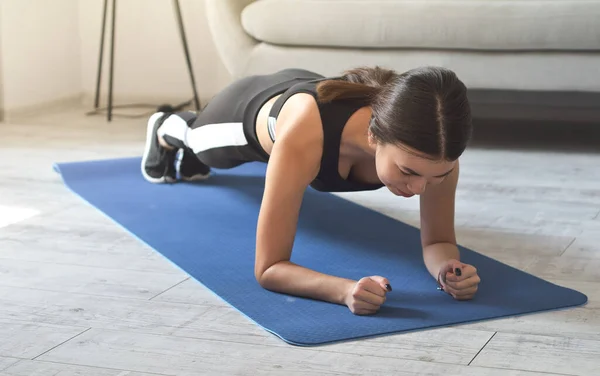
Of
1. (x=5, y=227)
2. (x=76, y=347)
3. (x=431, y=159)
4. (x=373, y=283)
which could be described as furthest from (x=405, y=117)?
(x=5, y=227)

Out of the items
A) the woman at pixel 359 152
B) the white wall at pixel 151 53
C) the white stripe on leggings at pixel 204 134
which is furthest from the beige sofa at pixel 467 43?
the woman at pixel 359 152

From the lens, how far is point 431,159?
137 centimetres

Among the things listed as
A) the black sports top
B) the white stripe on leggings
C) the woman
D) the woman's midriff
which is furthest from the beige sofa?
the black sports top

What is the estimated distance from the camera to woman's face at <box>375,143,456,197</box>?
4.51 ft

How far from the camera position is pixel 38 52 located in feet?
12.5

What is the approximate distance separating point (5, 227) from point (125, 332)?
0.76m

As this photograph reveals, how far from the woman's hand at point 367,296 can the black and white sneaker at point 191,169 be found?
1095 mm

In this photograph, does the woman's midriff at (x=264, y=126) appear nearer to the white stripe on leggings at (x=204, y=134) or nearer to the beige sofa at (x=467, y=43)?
the white stripe on leggings at (x=204, y=134)

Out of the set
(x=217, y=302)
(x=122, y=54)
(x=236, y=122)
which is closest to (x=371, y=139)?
(x=217, y=302)

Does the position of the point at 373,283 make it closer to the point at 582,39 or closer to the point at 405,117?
the point at 405,117

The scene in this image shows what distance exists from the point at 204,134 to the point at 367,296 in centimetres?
83

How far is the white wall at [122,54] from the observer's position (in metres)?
3.81

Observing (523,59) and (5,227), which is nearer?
(5,227)

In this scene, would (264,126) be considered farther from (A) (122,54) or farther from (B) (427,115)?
(A) (122,54)
